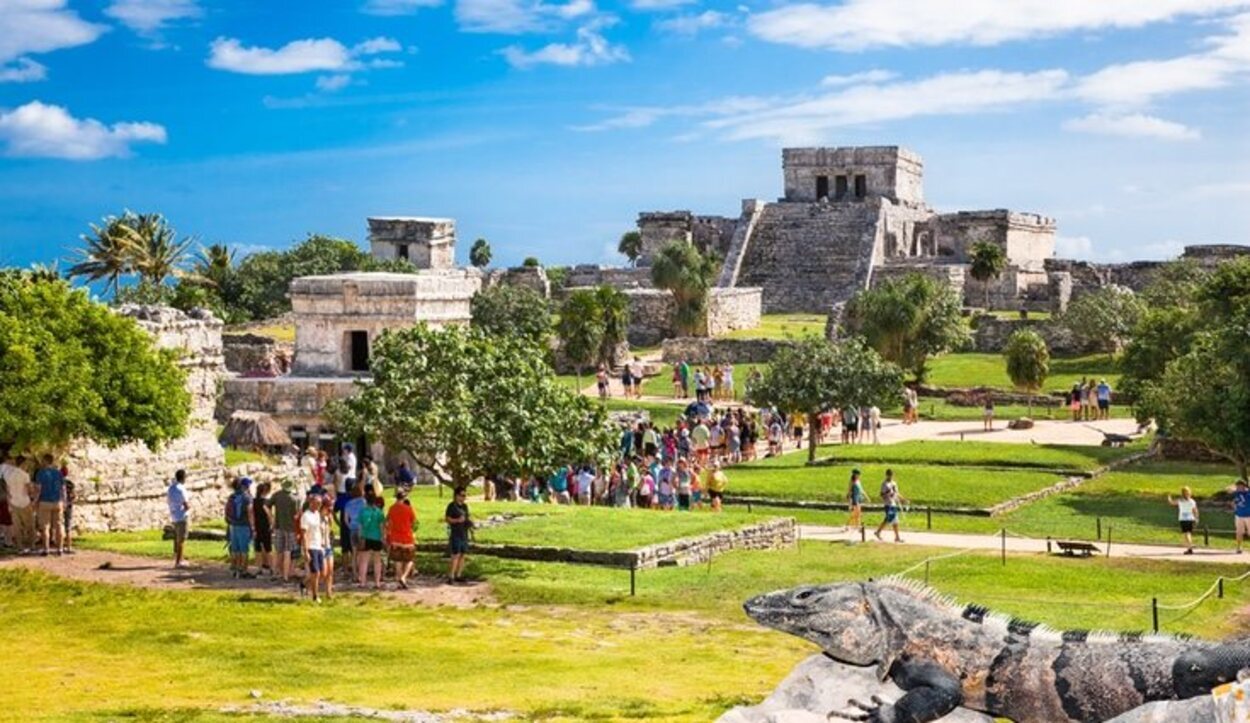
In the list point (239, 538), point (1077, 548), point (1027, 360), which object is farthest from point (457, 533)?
point (1027, 360)

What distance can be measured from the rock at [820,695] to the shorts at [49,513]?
16779 millimetres

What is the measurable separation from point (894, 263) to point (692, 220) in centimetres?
1465

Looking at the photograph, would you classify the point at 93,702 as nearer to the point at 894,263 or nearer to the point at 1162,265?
the point at 894,263

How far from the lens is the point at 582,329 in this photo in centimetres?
5934

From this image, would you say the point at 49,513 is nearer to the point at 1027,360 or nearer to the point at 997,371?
the point at 1027,360

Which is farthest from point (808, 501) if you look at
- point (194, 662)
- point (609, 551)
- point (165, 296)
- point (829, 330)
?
point (165, 296)

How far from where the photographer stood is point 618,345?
6412 centimetres

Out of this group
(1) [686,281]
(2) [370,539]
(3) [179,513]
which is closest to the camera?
(2) [370,539]

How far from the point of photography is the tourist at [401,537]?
24.2 m

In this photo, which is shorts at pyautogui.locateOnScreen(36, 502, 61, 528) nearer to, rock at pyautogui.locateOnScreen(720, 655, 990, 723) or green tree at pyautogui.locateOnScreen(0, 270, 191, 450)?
green tree at pyautogui.locateOnScreen(0, 270, 191, 450)

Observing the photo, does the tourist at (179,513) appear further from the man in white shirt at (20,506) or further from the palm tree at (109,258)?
the palm tree at (109,258)

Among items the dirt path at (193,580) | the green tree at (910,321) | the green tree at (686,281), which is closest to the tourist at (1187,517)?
the dirt path at (193,580)

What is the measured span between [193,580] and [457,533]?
3746mm

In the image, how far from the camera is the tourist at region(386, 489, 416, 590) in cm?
2417
